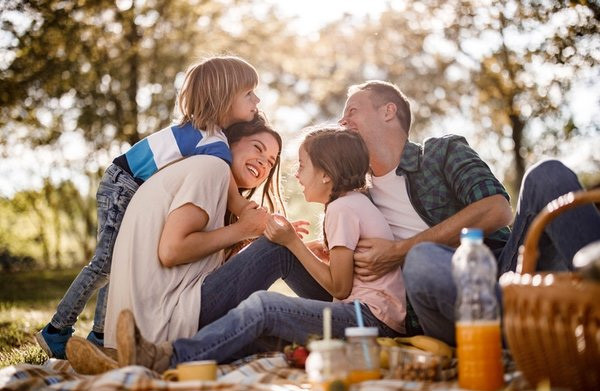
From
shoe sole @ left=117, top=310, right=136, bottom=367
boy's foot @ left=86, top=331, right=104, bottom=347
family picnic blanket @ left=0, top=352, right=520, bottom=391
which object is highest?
shoe sole @ left=117, top=310, right=136, bottom=367

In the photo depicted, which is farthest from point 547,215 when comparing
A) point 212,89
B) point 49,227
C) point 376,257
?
point 49,227

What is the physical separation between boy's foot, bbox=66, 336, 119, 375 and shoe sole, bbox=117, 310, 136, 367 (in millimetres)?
169

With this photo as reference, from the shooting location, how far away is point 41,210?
1762cm

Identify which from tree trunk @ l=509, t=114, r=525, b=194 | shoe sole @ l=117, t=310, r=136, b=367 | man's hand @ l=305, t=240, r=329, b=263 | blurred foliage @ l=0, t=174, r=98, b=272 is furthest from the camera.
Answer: blurred foliage @ l=0, t=174, r=98, b=272

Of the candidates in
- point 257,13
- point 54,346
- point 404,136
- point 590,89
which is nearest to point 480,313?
point 404,136

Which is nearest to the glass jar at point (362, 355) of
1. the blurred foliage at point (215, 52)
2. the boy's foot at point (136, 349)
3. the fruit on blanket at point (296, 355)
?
the fruit on blanket at point (296, 355)

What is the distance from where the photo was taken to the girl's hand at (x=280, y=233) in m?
4.04

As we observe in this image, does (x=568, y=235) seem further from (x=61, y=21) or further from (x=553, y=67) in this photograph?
(x=61, y=21)

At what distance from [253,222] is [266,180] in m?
0.65

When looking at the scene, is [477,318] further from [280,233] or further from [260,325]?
[280,233]

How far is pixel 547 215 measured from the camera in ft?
9.09

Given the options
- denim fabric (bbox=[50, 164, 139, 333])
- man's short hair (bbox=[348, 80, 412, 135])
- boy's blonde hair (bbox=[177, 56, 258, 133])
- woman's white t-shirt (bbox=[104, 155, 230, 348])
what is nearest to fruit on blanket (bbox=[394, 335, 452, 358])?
woman's white t-shirt (bbox=[104, 155, 230, 348])

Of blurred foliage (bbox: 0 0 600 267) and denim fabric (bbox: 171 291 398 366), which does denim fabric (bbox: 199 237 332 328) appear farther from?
blurred foliage (bbox: 0 0 600 267)

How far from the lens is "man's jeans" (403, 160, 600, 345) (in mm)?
3338
